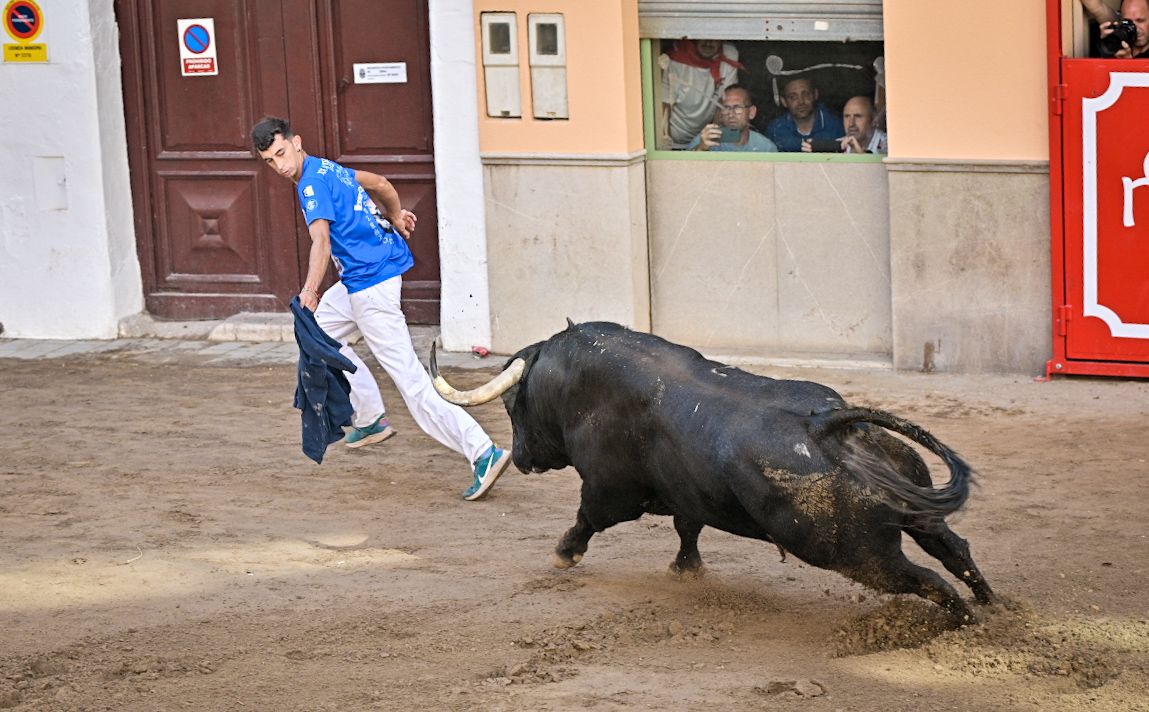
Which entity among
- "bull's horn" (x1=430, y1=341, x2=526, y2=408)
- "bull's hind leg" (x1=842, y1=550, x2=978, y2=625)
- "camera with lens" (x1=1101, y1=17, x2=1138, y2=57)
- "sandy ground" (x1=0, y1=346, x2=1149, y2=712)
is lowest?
"sandy ground" (x1=0, y1=346, x2=1149, y2=712)

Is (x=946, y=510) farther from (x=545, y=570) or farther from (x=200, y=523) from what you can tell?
(x=200, y=523)

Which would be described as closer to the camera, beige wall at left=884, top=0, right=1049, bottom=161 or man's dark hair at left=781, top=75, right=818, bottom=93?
beige wall at left=884, top=0, right=1049, bottom=161

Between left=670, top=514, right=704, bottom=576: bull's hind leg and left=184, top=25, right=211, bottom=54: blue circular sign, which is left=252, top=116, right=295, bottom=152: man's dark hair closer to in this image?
left=670, top=514, right=704, bottom=576: bull's hind leg

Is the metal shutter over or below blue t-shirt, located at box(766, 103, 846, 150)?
over

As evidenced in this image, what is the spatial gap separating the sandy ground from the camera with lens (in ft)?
6.43

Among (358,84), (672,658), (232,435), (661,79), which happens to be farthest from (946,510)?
(358,84)

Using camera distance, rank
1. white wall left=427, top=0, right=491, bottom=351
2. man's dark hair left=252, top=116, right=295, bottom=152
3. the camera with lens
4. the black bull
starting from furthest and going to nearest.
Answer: white wall left=427, top=0, right=491, bottom=351, the camera with lens, man's dark hair left=252, top=116, right=295, bottom=152, the black bull

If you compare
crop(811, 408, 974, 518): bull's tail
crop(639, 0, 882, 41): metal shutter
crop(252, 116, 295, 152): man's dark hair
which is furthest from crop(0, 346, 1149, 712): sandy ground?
Result: crop(639, 0, 882, 41): metal shutter

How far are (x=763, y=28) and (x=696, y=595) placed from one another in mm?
4998

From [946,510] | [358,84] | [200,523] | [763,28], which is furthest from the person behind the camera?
[358,84]

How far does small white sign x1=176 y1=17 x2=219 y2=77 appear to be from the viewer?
12047 millimetres

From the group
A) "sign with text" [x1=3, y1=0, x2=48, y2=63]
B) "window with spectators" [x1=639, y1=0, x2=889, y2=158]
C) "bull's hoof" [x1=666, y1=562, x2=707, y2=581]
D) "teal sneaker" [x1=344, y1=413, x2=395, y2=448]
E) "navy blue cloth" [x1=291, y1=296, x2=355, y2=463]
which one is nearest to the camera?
"bull's hoof" [x1=666, y1=562, x2=707, y2=581]

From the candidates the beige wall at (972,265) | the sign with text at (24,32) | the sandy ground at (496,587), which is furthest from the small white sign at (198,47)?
the beige wall at (972,265)

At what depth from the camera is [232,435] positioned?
977 cm
